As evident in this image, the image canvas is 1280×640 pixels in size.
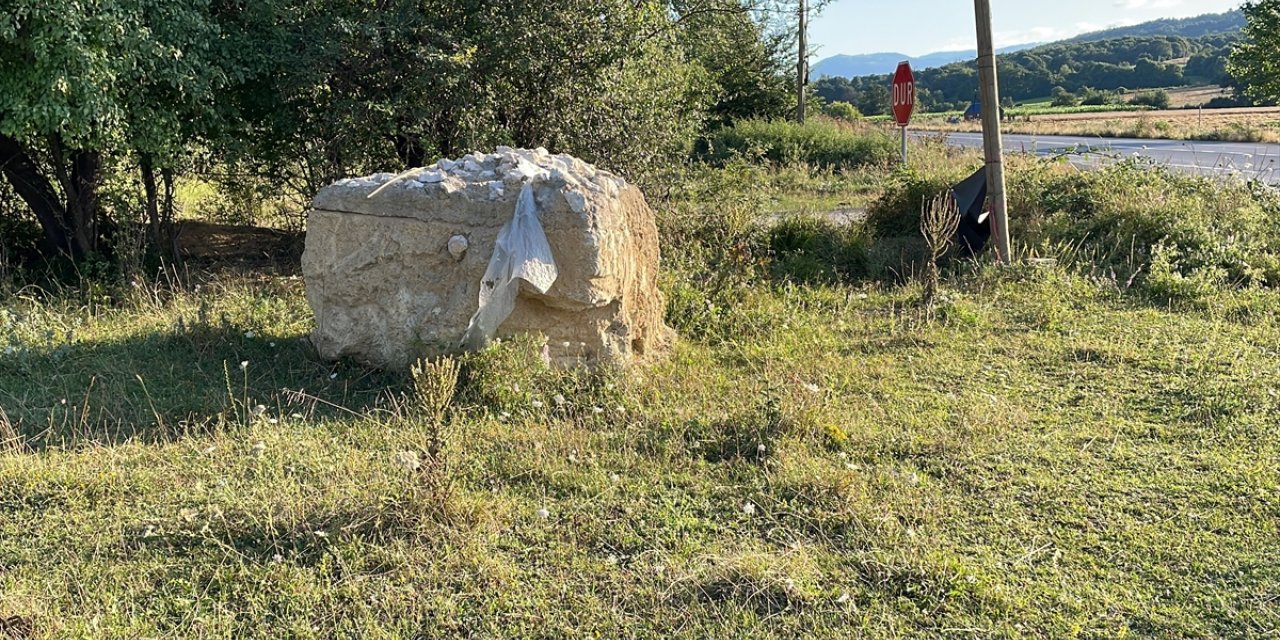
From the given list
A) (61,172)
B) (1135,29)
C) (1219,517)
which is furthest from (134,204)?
(1135,29)

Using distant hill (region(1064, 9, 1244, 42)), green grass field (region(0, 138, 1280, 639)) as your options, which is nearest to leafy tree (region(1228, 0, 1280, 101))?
green grass field (region(0, 138, 1280, 639))

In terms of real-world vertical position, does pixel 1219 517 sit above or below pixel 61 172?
below

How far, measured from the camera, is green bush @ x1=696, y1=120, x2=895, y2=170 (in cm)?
1917

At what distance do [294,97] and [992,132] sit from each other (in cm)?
661

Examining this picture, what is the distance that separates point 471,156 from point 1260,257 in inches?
283

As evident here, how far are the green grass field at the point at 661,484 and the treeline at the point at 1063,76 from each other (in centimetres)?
5727

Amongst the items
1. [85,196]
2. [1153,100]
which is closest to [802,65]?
[85,196]

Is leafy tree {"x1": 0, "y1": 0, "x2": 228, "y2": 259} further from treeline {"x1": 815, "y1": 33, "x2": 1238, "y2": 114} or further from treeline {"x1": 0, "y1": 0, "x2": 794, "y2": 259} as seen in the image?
treeline {"x1": 815, "y1": 33, "x2": 1238, "y2": 114}

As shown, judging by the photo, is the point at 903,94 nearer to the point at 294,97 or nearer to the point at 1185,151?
the point at 1185,151

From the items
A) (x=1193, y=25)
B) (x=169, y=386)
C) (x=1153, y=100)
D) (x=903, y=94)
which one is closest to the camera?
(x=169, y=386)

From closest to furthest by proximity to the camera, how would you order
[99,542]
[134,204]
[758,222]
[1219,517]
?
[99,542] < [1219,517] < [134,204] < [758,222]

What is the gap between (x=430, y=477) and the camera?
11.8ft

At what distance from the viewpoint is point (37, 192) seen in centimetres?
806

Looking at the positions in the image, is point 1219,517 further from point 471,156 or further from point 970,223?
→ point 970,223
